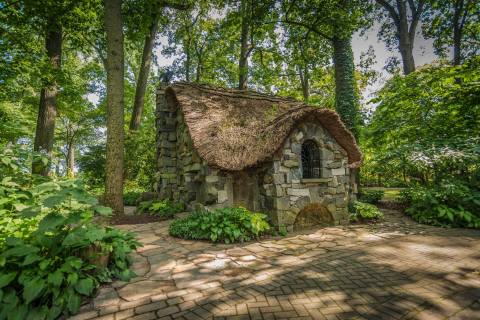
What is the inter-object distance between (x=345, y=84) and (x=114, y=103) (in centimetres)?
736

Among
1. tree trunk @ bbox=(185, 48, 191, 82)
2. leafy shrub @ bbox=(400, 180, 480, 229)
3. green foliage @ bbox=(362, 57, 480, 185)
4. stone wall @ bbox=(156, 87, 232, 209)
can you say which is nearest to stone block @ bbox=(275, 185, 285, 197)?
stone wall @ bbox=(156, 87, 232, 209)

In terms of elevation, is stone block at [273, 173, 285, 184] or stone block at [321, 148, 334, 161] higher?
stone block at [321, 148, 334, 161]

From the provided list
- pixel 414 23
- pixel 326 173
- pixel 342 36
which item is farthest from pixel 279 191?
pixel 414 23

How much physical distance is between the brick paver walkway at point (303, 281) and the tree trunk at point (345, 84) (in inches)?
182

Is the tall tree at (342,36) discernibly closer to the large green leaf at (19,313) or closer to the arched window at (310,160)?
the arched window at (310,160)

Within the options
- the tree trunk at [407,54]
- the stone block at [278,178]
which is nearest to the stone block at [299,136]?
the stone block at [278,178]

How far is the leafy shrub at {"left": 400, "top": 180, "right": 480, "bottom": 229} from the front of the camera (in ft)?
18.5

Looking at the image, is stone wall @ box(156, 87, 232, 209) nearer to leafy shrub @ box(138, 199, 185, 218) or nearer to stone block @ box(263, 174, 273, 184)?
leafy shrub @ box(138, 199, 185, 218)

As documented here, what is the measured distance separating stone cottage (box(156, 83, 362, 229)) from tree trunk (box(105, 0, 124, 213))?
1852 millimetres

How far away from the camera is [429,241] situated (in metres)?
4.53

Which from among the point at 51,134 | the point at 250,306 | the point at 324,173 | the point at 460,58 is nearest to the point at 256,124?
the point at 324,173

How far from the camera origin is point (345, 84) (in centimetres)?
846

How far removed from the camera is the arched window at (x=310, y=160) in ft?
20.6

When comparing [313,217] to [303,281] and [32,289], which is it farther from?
[32,289]
